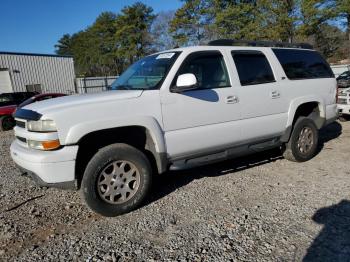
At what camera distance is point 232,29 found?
32.0 meters

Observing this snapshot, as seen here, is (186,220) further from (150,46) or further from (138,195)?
(150,46)

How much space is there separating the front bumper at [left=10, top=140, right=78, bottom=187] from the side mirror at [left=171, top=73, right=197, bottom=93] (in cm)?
139

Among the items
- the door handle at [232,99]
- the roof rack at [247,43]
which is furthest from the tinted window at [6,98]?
the door handle at [232,99]

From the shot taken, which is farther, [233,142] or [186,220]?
[233,142]

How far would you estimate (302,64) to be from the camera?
562 cm

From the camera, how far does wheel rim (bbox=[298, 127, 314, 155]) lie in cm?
554

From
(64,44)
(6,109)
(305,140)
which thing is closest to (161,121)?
(305,140)

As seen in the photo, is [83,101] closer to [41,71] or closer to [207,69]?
[207,69]

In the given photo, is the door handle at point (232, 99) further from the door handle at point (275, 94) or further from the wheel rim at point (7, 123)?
the wheel rim at point (7, 123)

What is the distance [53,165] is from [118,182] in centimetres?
78

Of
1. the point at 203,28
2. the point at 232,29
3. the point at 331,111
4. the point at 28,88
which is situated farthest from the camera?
the point at 203,28

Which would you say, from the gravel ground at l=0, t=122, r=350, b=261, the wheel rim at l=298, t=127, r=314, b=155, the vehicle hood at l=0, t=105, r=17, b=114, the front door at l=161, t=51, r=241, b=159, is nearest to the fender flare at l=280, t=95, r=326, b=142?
the wheel rim at l=298, t=127, r=314, b=155

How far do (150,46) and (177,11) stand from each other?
35.0 ft

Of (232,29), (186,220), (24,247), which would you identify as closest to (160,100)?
(186,220)
